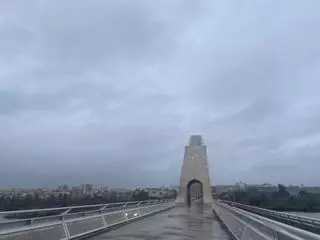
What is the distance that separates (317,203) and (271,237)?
47576 millimetres

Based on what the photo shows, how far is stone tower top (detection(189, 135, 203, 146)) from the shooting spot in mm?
90188

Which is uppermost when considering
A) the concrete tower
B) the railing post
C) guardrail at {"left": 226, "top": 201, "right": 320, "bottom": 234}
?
the concrete tower

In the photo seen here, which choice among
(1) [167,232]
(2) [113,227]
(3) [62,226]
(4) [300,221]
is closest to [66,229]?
(3) [62,226]

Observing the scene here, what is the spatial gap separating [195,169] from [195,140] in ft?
21.2

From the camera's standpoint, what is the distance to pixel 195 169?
88.2 m

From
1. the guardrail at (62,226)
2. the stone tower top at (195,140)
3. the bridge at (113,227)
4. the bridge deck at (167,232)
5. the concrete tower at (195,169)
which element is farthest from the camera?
the stone tower top at (195,140)

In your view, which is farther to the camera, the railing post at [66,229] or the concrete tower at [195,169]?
the concrete tower at [195,169]

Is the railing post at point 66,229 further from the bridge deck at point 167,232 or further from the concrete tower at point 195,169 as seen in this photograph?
the concrete tower at point 195,169

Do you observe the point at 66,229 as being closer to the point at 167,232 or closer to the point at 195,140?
the point at 167,232

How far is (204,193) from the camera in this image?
86.8 metres

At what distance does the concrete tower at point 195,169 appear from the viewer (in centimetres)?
8662

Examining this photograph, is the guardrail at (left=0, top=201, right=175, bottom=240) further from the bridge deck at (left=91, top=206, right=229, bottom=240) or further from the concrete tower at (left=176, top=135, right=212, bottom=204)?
the concrete tower at (left=176, top=135, right=212, bottom=204)

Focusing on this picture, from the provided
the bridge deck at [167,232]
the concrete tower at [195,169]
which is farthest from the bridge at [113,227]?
the concrete tower at [195,169]

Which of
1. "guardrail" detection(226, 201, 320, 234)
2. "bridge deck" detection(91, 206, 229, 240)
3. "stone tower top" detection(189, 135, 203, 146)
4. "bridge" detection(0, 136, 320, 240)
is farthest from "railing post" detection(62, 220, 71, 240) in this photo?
"stone tower top" detection(189, 135, 203, 146)
